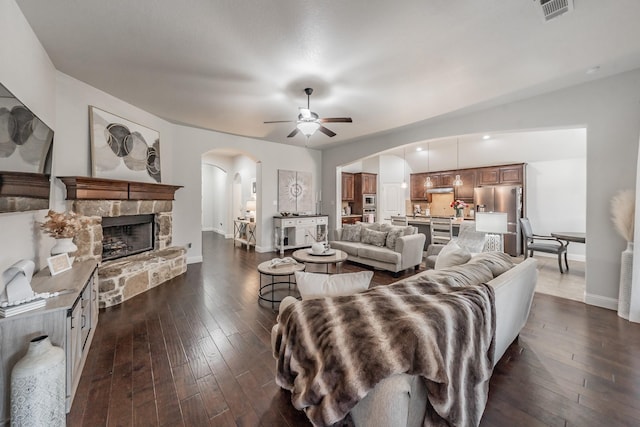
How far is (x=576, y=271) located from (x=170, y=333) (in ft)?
22.4

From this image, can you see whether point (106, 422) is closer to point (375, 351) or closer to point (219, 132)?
point (375, 351)

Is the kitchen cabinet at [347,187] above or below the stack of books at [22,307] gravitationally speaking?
above

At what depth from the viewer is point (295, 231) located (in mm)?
6719

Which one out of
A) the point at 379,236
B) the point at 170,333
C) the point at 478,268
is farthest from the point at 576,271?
the point at 170,333

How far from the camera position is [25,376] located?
1309 mm

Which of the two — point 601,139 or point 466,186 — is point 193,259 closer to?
point 601,139

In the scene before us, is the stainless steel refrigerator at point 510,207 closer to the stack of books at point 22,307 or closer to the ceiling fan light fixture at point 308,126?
the ceiling fan light fixture at point 308,126

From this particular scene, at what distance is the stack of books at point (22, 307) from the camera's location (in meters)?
1.46

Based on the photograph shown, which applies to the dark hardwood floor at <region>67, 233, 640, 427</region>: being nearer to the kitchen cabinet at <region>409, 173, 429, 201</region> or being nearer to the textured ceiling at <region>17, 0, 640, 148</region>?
the textured ceiling at <region>17, 0, 640, 148</region>

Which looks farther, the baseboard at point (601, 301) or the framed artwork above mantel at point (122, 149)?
the framed artwork above mantel at point (122, 149)

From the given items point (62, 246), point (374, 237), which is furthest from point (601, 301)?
point (62, 246)

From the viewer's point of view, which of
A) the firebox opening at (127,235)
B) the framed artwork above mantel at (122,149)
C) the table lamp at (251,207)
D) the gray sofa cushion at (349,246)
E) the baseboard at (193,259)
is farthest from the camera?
the table lamp at (251,207)

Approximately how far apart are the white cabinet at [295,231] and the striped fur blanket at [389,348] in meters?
4.92

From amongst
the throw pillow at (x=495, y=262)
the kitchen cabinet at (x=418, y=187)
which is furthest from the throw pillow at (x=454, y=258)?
the kitchen cabinet at (x=418, y=187)
